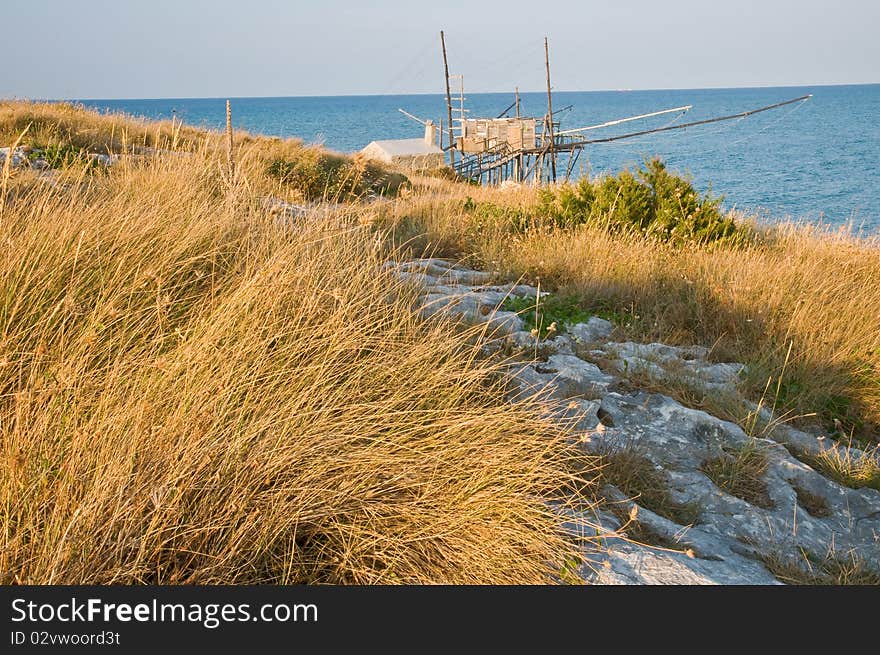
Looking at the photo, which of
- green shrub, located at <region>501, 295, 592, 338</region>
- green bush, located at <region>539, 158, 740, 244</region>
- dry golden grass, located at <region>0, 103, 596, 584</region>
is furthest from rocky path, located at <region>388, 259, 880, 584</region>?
green bush, located at <region>539, 158, 740, 244</region>

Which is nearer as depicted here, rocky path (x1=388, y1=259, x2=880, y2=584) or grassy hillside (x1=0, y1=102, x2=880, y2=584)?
grassy hillside (x1=0, y1=102, x2=880, y2=584)

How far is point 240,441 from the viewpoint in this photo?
2.22 m

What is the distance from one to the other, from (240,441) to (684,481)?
2247mm

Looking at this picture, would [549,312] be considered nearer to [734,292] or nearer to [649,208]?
[734,292]

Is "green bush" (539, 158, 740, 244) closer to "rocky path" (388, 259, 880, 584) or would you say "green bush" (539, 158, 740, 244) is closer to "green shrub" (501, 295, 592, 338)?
"green shrub" (501, 295, 592, 338)

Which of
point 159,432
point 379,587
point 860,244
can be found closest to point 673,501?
point 379,587

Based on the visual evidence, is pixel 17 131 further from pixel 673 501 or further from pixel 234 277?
pixel 673 501

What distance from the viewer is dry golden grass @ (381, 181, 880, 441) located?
15.4 ft

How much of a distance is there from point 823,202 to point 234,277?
29040 millimetres

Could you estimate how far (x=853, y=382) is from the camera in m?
4.78

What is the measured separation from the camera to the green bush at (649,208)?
7465mm

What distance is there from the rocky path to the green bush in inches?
114

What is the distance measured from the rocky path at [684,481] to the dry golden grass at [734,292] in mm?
389

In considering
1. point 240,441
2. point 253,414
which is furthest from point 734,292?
point 240,441
